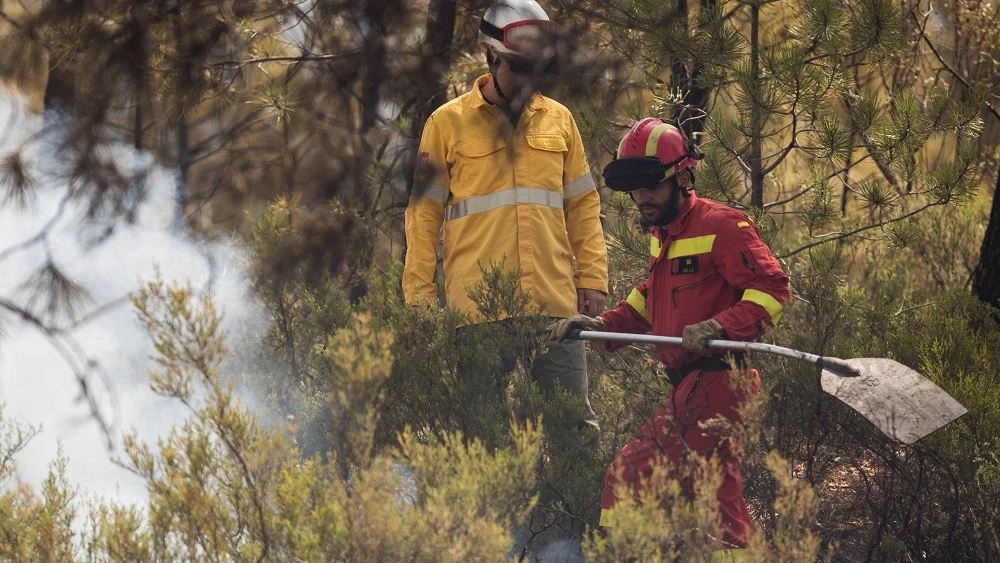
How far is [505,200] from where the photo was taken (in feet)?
14.7

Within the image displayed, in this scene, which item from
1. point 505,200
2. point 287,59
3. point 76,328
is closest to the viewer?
point 505,200

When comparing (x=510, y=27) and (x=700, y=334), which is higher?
(x=510, y=27)

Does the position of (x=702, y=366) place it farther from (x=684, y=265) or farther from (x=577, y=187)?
(x=577, y=187)

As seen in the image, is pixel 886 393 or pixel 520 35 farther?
pixel 520 35

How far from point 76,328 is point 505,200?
2418 millimetres

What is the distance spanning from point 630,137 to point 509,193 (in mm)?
662

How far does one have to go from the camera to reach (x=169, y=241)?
6762mm

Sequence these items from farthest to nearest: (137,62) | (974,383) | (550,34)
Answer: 1. (137,62)
2. (550,34)
3. (974,383)

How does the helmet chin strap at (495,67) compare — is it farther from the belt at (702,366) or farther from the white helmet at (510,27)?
the belt at (702,366)

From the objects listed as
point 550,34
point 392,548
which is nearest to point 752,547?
point 392,548

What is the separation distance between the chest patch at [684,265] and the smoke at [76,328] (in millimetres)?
2712

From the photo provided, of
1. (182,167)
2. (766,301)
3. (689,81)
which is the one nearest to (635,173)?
(766,301)

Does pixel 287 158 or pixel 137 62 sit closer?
pixel 137 62

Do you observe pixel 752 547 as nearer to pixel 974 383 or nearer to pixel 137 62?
pixel 974 383
